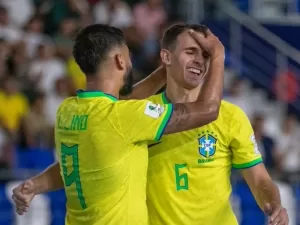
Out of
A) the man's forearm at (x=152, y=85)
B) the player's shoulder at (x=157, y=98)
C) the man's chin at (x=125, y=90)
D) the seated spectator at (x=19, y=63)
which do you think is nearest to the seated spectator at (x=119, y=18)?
the seated spectator at (x=19, y=63)

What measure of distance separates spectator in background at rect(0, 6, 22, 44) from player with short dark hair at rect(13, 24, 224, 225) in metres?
6.94

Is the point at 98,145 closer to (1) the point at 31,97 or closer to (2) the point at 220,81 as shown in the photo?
(2) the point at 220,81

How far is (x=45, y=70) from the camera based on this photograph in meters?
11.3

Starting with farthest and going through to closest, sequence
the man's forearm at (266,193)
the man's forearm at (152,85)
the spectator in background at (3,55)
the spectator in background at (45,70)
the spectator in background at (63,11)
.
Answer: the spectator in background at (63,11) < the spectator in background at (45,70) < the spectator in background at (3,55) < the man's forearm at (152,85) < the man's forearm at (266,193)

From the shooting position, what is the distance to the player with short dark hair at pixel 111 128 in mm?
4516

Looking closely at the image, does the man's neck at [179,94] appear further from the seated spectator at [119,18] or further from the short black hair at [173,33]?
the seated spectator at [119,18]

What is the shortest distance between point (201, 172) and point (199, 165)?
0.04 meters

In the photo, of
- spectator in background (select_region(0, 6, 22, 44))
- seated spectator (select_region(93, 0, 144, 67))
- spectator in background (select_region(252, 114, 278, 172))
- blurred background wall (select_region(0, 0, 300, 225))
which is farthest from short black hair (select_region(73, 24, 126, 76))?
seated spectator (select_region(93, 0, 144, 67))

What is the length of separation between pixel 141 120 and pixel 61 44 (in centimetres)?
774

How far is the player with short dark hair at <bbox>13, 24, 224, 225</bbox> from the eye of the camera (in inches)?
178

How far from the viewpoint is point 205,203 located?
16.3 feet

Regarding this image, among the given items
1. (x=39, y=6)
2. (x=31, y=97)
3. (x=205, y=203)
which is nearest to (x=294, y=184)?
(x=31, y=97)

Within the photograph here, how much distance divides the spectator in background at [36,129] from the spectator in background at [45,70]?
0.70 metres

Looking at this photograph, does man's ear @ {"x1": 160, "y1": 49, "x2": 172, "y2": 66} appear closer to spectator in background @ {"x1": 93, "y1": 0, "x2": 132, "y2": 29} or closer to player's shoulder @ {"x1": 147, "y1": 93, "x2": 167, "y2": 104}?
player's shoulder @ {"x1": 147, "y1": 93, "x2": 167, "y2": 104}
